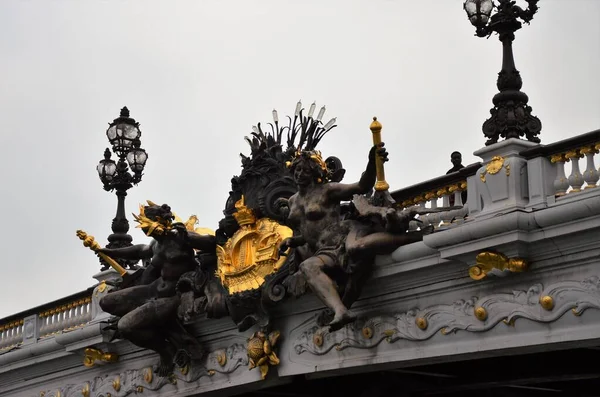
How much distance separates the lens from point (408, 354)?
1758 cm

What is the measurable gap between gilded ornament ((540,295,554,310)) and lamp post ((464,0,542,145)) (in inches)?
82.3

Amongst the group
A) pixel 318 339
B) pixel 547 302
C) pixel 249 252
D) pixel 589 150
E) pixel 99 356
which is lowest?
pixel 547 302

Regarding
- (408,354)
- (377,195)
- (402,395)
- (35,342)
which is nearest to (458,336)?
(408,354)

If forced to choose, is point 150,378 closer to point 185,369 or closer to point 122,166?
point 185,369

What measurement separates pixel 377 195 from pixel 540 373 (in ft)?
10.7

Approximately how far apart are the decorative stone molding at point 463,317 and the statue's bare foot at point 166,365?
3.26 meters

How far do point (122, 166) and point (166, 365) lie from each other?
166 inches

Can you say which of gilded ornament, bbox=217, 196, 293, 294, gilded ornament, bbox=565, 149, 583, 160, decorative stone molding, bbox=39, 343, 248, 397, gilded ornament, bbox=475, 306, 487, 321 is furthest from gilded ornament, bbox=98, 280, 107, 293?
gilded ornament, bbox=565, 149, 583, 160

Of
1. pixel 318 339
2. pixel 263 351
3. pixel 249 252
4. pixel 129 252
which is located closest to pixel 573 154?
pixel 318 339

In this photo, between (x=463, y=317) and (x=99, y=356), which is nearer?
(x=463, y=317)

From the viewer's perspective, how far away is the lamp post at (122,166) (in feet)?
79.9

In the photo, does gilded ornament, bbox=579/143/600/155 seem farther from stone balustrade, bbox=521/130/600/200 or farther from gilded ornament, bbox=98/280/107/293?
gilded ornament, bbox=98/280/107/293

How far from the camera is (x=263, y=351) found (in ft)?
64.7

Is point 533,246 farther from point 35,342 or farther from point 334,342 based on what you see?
point 35,342
